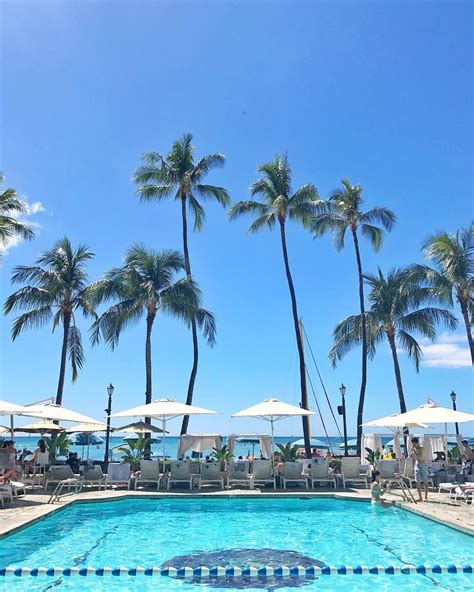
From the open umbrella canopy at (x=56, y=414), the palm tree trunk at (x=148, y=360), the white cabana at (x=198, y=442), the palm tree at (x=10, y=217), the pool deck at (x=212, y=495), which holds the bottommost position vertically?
the pool deck at (x=212, y=495)

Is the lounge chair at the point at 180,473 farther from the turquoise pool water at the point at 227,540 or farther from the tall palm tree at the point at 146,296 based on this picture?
the tall palm tree at the point at 146,296

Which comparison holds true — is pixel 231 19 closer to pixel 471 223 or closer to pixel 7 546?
pixel 7 546

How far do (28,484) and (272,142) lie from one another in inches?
597

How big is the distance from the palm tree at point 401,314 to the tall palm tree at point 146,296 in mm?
8442

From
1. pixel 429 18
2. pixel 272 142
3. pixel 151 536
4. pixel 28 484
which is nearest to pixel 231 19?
pixel 429 18

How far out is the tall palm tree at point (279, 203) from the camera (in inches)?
977

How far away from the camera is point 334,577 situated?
729 centimetres

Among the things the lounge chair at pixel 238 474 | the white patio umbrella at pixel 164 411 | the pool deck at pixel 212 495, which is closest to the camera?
the pool deck at pixel 212 495

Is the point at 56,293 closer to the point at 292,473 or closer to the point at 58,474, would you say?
the point at 58,474

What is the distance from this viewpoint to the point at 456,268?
22.5 m

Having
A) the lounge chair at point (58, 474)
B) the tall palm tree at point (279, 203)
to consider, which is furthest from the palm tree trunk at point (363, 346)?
the lounge chair at point (58, 474)

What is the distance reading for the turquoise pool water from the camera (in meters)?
7.12

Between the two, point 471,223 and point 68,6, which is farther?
point 471,223

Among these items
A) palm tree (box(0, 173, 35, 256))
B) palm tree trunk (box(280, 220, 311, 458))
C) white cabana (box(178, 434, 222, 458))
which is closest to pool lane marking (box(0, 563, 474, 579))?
white cabana (box(178, 434, 222, 458))
